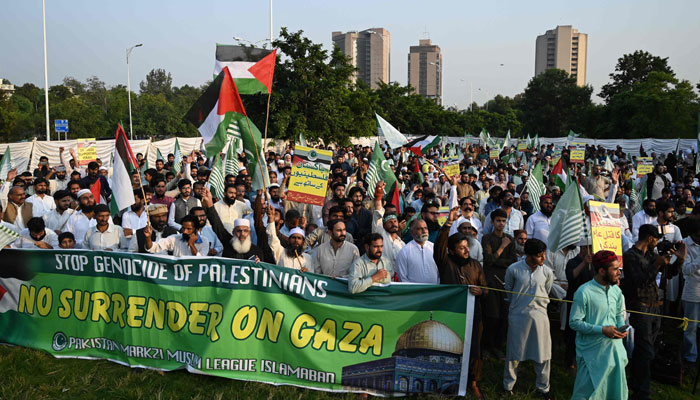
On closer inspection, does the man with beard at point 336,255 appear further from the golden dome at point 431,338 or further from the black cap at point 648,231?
the black cap at point 648,231

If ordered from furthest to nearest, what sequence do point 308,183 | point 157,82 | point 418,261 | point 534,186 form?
point 157,82 → point 534,186 → point 308,183 → point 418,261

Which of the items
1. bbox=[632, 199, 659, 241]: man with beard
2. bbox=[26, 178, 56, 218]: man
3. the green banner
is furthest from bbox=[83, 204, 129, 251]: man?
bbox=[632, 199, 659, 241]: man with beard

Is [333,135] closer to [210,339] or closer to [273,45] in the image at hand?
[273,45]

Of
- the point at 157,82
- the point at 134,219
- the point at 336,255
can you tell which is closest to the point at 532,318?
the point at 336,255

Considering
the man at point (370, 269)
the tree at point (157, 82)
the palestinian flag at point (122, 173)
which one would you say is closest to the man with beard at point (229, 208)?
the palestinian flag at point (122, 173)

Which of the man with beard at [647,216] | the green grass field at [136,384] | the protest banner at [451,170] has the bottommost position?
the green grass field at [136,384]

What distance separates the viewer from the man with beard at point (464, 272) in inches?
217

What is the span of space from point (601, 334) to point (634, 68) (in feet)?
191

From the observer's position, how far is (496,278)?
680 cm

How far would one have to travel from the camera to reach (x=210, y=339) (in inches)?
225

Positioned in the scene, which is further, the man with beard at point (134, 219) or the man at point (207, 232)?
the man with beard at point (134, 219)

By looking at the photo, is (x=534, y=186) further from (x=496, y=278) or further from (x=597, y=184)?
(x=496, y=278)

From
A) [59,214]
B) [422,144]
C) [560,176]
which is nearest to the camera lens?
[59,214]

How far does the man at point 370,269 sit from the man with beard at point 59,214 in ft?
16.0
